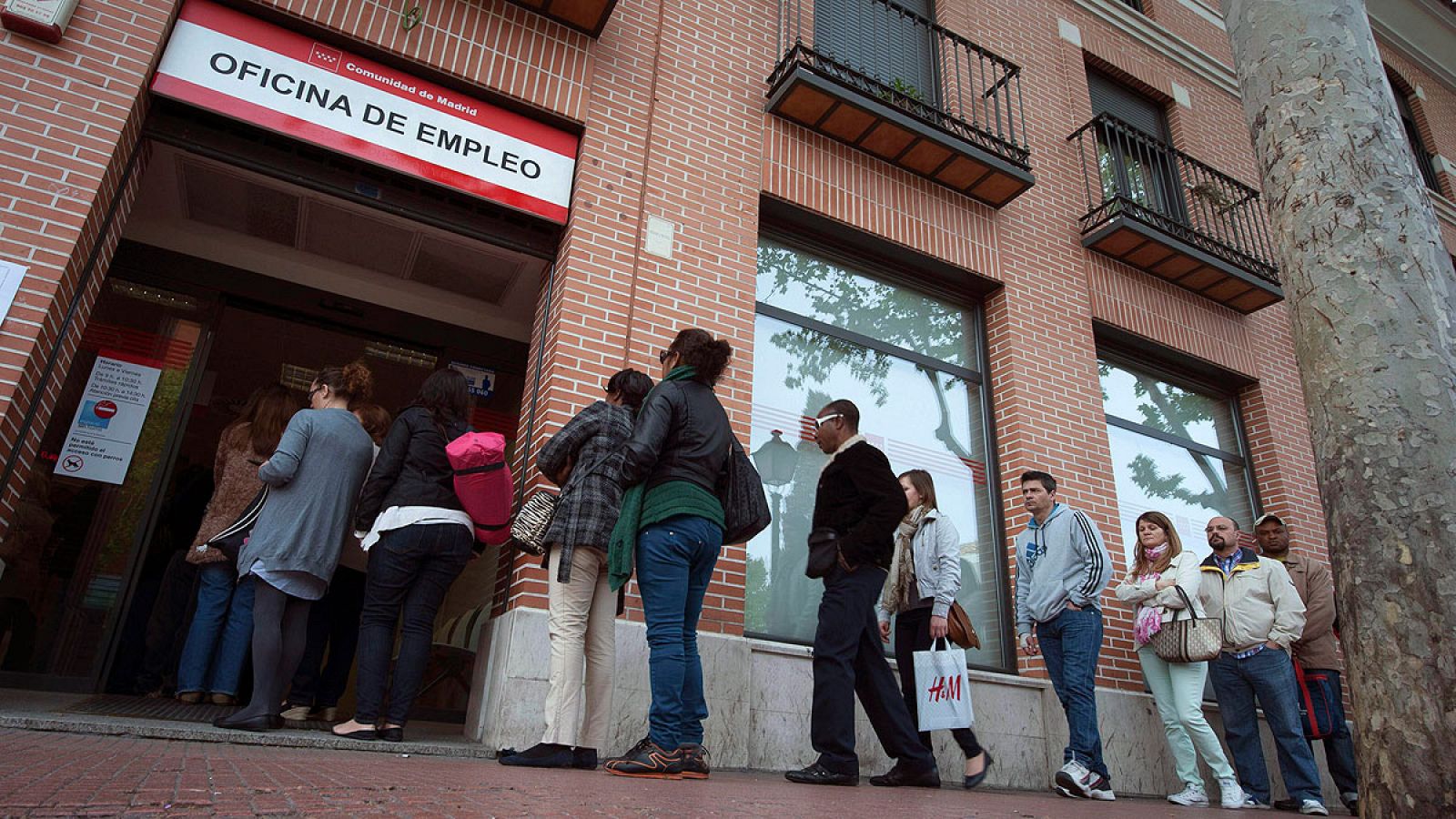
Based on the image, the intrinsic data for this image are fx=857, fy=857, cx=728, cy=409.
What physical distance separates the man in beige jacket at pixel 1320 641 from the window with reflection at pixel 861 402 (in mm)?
1806

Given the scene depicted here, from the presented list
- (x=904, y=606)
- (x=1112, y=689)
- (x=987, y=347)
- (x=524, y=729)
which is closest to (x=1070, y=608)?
(x=904, y=606)

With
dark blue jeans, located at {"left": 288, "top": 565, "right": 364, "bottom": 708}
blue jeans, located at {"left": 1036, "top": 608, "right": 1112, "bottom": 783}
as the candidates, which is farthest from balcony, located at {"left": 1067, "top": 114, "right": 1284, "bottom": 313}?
dark blue jeans, located at {"left": 288, "top": 565, "right": 364, "bottom": 708}

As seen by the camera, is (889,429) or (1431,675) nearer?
(1431,675)

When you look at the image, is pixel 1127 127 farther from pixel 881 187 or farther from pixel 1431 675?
pixel 1431 675

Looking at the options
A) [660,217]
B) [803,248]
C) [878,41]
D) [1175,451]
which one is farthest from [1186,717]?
[878,41]

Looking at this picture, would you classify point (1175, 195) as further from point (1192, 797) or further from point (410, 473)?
point (410, 473)

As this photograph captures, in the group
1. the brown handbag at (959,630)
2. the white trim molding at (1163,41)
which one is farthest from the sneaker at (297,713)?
the white trim molding at (1163,41)

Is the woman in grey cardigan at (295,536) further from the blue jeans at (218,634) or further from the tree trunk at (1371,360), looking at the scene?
the tree trunk at (1371,360)

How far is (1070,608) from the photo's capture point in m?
4.87

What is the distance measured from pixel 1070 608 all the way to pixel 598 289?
3278mm

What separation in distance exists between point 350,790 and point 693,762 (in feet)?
5.42

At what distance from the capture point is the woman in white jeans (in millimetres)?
4902

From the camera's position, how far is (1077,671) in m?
4.71

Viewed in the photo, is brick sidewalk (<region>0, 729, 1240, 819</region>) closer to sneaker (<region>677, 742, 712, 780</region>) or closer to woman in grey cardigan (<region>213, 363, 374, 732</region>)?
sneaker (<region>677, 742, 712, 780</region>)
